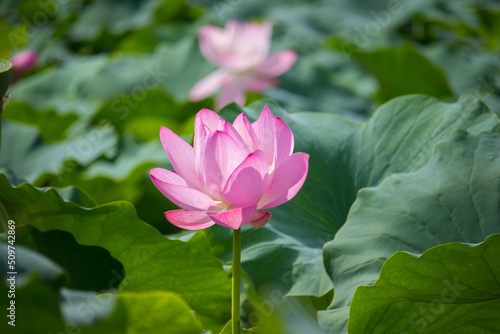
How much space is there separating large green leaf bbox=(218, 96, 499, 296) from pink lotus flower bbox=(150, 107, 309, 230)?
258 mm

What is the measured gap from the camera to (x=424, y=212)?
77cm

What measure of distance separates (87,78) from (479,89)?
1459 millimetres

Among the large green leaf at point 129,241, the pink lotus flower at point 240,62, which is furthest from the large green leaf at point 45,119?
the large green leaf at point 129,241

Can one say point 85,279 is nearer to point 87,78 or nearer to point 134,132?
point 134,132

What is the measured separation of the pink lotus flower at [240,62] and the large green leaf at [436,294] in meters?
1.06

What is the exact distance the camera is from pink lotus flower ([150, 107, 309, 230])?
586 millimetres

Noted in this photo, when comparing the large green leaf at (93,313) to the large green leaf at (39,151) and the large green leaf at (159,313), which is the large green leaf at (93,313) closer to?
the large green leaf at (159,313)

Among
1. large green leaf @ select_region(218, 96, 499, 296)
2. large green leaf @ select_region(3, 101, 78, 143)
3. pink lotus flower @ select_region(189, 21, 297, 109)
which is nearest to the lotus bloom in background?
large green leaf @ select_region(3, 101, 78, 143)

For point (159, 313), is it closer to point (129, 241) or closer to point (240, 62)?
point (129, 241)

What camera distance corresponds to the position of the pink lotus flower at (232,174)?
59 centimetres

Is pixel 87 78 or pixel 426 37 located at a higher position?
pixel 87 78

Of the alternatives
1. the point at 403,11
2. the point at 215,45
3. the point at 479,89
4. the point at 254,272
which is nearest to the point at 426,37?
the point at 403,11

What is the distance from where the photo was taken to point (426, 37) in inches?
115

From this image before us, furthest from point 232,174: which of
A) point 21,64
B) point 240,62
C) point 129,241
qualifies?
point 21,64
